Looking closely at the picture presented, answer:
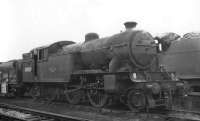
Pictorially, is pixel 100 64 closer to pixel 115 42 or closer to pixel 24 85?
pixel 115 42

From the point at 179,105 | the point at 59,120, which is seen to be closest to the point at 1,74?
the point at 59,120

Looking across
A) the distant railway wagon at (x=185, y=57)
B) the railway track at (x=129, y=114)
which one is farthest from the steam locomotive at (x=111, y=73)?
the distant railway wagon at (x=185, y=57)

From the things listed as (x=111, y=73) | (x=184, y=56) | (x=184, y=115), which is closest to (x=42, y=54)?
(x=111, y=73)

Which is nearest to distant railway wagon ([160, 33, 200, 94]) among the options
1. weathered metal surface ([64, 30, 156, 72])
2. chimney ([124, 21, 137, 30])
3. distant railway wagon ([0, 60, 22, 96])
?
weathered metal surface ([64, 30, 156, 72])

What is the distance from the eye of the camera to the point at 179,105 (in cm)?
1038

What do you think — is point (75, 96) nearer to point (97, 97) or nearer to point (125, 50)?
point (97, 97)

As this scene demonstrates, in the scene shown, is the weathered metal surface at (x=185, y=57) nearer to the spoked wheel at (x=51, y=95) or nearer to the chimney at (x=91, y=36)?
the chimney at (x=91, y=36)

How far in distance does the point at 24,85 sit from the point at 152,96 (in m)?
9.93

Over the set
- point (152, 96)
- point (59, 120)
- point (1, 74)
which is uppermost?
point (1, 74)

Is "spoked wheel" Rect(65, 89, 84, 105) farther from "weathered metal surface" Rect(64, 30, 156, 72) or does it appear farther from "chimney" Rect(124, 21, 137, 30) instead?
"chimney" Rect(124, 21, 137, 30)

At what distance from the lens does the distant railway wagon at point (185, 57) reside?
10.9 metres

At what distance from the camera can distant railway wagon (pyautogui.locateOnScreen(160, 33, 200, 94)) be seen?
1090 cm

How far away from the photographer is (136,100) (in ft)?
28.4

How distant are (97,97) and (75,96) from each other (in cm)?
147
